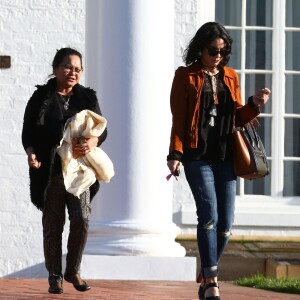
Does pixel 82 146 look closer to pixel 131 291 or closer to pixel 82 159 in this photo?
pixel 82 159

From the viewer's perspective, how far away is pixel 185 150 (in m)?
7.34

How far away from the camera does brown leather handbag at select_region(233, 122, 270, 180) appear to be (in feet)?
24.2

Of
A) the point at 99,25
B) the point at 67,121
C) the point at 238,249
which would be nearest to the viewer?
the point at 67,121

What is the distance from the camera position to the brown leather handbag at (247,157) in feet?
24.2

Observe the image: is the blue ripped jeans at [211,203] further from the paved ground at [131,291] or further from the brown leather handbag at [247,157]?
the paved ground at [131,291]

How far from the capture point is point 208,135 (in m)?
7.38

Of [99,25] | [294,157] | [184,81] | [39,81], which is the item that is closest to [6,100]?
[39,81]

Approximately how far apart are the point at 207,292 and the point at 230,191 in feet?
1.75

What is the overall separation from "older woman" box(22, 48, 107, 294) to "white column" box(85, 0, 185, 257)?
182cm

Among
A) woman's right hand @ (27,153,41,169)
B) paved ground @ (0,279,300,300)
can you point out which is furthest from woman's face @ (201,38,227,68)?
paved ground @ (0,279,300,300)

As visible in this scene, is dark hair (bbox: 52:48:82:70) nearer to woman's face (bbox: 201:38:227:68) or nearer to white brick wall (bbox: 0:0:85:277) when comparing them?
woman's face (bbox: 201:38:227:68)

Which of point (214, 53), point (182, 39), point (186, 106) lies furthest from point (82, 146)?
point (182, 39)

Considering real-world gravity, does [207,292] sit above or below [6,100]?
below

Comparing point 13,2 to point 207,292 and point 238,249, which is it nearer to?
point 238,249
